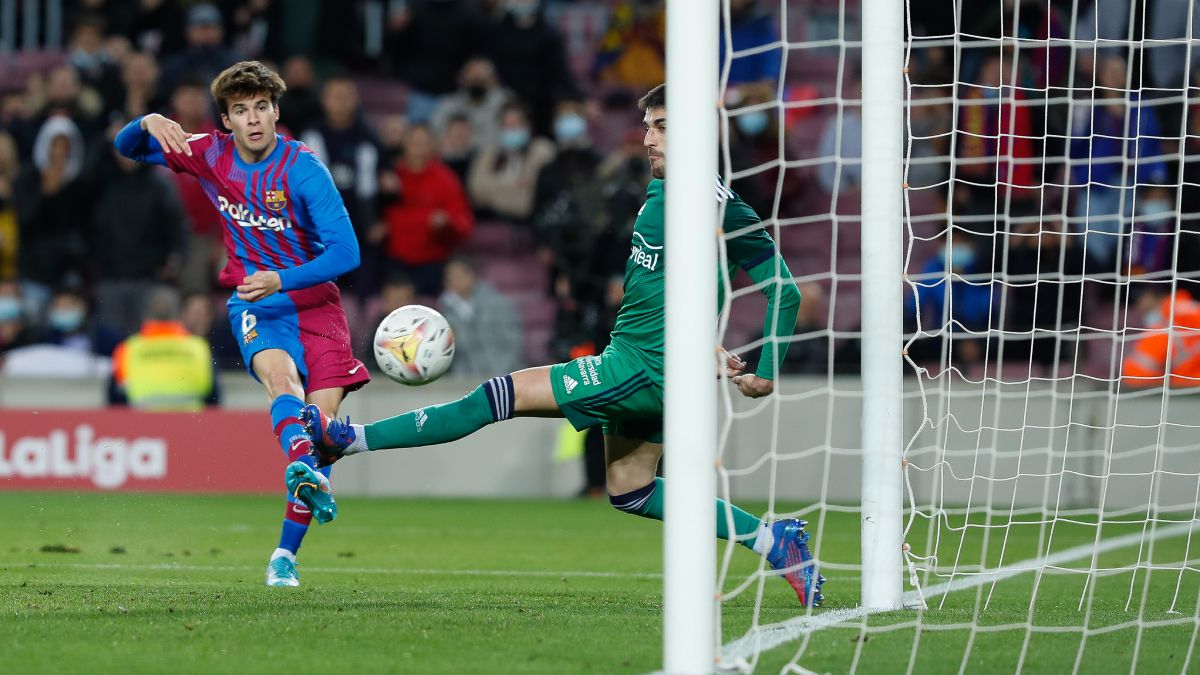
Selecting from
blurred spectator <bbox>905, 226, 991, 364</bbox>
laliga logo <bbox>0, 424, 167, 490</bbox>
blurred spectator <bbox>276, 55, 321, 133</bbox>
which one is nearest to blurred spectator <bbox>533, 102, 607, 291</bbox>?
blurred spectator <bbox>276, 55, 321, 133</bbox>

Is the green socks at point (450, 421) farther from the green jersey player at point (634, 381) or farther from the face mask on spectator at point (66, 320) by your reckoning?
the face mask on spectator at point (66, 320)

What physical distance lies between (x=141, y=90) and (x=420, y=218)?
2602mm

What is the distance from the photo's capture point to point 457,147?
46.3 ft

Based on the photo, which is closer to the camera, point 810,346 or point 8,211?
point 810,346

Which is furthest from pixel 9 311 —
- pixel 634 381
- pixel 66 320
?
pixel 634 381

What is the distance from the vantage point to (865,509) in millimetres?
5648

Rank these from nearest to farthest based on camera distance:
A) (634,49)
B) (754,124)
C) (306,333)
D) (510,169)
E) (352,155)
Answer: (306,333) < (352,155) < (754,124) < (510,169) < (634,49)

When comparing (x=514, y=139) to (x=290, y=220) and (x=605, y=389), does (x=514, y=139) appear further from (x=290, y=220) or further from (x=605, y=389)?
(x=605, y=389)

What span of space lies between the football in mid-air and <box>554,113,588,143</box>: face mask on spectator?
26.7 feet

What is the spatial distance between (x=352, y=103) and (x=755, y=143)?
3.39 meters

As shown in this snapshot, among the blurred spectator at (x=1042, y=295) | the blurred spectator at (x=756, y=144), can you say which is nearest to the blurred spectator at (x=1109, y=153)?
the blurred spectator at (x=1042, y=295)

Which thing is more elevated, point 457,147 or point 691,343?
point 457,147

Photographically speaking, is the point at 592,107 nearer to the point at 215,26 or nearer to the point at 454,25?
the point at 454,25

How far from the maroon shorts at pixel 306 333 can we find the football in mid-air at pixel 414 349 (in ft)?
1.73
